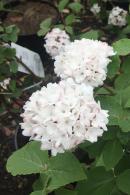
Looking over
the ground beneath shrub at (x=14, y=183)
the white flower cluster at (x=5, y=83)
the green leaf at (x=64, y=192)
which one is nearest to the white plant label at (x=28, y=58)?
the white flower cluster at (x=5, y=83)

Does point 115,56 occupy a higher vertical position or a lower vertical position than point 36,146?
higher

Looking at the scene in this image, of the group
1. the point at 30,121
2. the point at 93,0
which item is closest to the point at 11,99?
the point at 93,0

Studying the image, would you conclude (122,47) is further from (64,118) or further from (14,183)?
(14,183)

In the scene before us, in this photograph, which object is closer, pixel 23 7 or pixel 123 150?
pixel 123 150

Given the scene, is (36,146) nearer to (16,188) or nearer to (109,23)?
(16,188)

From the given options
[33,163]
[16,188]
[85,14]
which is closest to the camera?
[33,163]

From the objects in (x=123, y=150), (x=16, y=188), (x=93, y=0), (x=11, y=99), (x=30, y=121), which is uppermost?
(x=30, y=121)

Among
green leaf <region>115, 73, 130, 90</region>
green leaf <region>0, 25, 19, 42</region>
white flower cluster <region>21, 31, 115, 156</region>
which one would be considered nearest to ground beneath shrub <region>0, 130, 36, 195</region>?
A: green leaf <region>0, 25, 19, 42</region>
